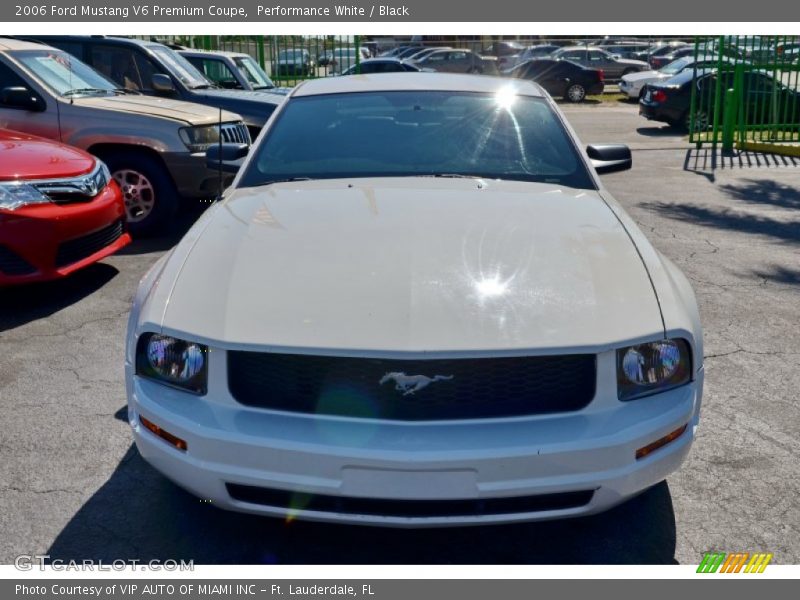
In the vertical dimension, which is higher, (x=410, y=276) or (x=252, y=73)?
(x=252, y=73)

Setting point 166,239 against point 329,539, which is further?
point 166,239

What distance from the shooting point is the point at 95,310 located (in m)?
5.88

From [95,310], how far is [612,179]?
7.90 m

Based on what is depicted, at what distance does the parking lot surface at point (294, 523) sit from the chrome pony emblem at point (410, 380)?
0.70 m

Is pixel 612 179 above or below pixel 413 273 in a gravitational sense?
below

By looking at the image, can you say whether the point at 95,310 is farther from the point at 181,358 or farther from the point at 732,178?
the point at 732,178

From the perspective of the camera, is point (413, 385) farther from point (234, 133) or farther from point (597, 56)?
point (597, 56)

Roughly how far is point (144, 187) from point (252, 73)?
253 inches

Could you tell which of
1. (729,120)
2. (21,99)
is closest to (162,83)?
(21,99)

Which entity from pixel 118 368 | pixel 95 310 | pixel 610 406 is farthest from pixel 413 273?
pixel 95 310

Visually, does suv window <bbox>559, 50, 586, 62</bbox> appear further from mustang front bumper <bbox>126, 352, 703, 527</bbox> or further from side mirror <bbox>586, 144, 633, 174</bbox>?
mustang front bumper <bbox>126, 352, 703, 527</bbox>

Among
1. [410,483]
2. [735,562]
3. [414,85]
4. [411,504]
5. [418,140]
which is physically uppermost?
[414,85]

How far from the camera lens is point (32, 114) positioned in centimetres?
806

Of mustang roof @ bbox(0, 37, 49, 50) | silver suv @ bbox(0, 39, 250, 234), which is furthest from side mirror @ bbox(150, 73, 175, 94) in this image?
silver suv @ bbox(0, 39, 250, 234)
